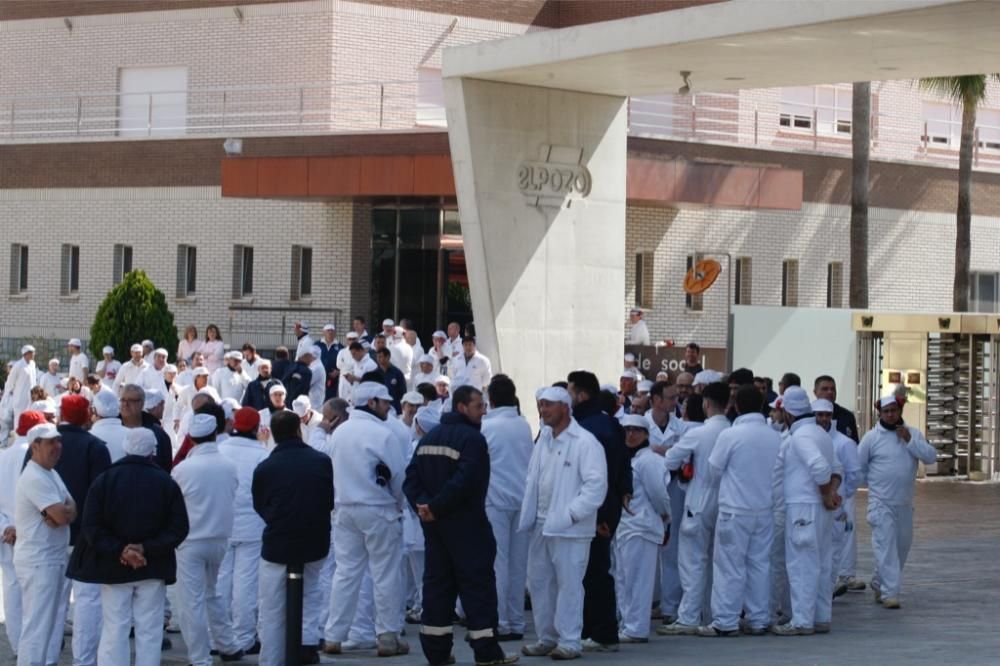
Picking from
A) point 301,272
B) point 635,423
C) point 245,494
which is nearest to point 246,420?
point 245,494

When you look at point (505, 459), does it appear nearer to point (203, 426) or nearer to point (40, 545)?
point (203, 426)

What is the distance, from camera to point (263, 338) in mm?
35062

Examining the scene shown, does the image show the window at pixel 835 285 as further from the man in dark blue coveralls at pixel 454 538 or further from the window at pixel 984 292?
the man in dark blue coveralls at pixel 454 538

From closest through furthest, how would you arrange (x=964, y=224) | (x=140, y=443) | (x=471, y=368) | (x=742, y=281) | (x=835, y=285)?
(x=140, y=443)
(x=471, y=368)
(x=964, y=224)
(x=742, y=281)
(x=835, y=285)

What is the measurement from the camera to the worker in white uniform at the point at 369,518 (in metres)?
12.5

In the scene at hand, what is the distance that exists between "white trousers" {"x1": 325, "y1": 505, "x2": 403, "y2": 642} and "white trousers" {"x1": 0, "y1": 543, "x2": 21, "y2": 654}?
2236 mm

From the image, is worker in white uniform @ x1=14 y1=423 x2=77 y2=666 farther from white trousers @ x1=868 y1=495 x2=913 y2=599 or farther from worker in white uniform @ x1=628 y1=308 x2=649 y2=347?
worker in white uniform @ x1=628 y1=308 x2=649 y2=347

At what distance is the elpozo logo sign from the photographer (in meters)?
23.2

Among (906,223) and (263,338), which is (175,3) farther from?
(906,223)

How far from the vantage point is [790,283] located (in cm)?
3775

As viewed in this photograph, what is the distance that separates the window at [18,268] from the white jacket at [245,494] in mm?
28247

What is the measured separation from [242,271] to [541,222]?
14555 millimetres

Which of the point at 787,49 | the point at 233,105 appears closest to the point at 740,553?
the point at 787,49

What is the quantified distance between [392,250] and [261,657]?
75.6 feet
